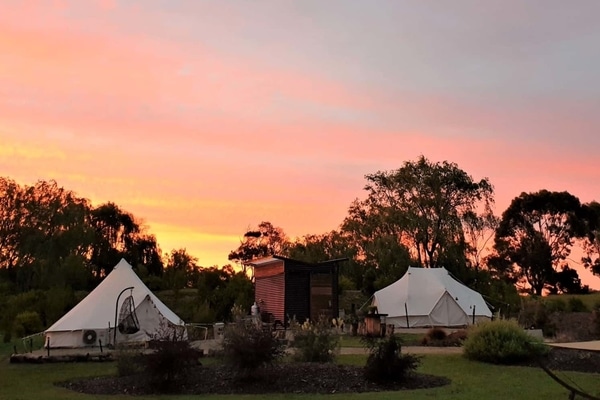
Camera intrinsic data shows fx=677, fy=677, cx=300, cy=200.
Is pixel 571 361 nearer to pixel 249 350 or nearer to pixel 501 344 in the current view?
pixel 501 344

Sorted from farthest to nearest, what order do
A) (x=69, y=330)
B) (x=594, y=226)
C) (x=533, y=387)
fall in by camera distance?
(x=594, y=226), (x=69, y=330), (x=533, y=387)

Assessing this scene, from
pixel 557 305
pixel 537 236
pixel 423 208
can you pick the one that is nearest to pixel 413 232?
pixel 423 208

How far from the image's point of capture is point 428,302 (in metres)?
30.7

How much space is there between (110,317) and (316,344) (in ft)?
30.8

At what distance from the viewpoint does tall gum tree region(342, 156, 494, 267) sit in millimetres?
43312

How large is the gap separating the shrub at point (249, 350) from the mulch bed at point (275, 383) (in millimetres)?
235

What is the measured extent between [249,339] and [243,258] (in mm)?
51918

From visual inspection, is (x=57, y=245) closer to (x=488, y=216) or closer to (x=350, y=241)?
(x=350, y=241)

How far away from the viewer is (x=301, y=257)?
4416 cm

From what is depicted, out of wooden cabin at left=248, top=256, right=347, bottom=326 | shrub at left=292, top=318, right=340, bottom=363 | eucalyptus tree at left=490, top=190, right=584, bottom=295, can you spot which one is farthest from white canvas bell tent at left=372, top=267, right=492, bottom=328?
eucalyptus tree at left=490, top=190, right=584, bottom=295

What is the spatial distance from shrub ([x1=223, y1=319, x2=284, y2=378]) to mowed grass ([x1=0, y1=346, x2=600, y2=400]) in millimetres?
1003

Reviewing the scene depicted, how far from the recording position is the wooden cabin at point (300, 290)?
96.2 ft

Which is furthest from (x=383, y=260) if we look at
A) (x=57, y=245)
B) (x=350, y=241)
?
(x=57, y=245)

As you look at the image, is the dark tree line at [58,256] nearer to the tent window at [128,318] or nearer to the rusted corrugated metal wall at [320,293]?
the rusted corrugated metal wall at [320,293]
